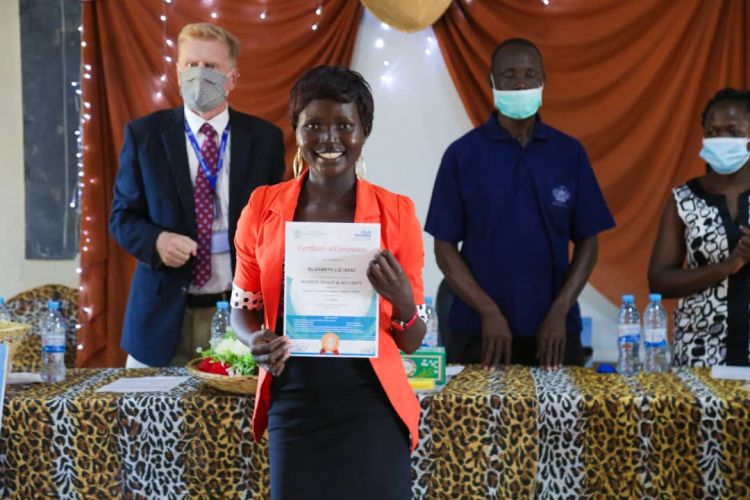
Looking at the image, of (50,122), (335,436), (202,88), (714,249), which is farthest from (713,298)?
(50,122)

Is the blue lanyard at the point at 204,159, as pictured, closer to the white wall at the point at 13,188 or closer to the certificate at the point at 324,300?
the certificate at the point at 324,300

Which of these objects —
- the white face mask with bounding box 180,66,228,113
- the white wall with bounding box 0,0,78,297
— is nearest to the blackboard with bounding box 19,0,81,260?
the white wall with bounding box 0,0,78,297

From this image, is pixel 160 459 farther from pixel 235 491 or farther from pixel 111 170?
pixel 111 170

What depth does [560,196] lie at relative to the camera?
11.7 feet

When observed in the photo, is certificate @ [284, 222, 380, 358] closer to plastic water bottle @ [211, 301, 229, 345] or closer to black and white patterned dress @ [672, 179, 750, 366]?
plastic water bottle @ [211, 301, 229, 345]

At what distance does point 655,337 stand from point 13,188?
14.4ft

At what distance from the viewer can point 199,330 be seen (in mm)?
3723

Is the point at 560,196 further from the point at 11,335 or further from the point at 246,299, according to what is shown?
the point at 11,335

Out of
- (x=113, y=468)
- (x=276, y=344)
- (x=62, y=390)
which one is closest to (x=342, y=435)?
(x=276, y=344)

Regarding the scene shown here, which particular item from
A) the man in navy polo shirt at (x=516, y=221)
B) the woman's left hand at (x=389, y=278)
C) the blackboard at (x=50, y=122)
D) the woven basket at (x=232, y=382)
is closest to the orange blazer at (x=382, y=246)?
the woman's left hand at (x=389, y=278)

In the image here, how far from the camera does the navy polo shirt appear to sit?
140 inches

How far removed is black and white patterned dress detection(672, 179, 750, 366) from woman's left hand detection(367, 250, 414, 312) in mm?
1927

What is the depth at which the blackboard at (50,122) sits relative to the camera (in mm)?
5734

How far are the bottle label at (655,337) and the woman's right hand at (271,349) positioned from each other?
182cm
